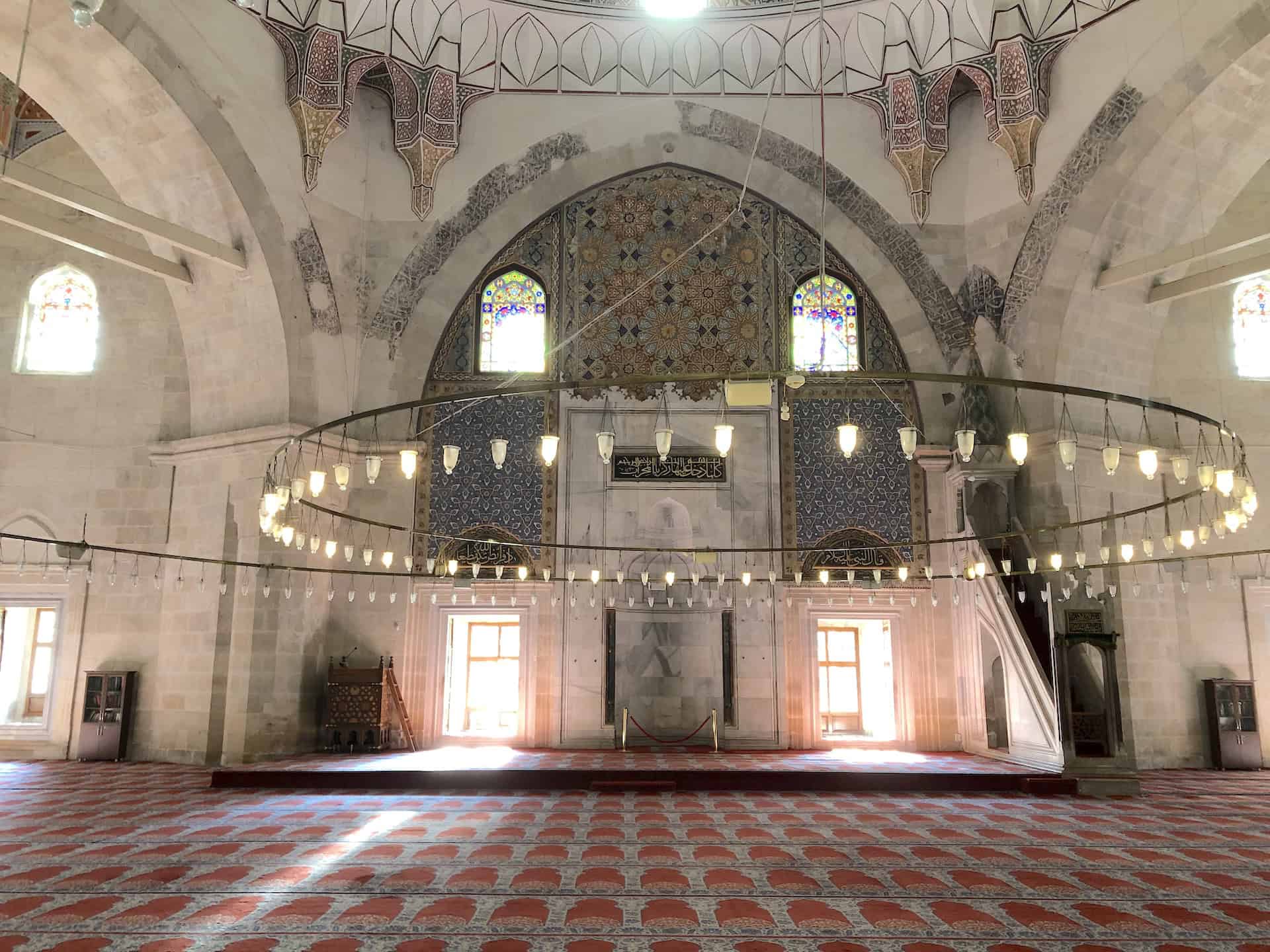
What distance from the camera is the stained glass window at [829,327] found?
1165cm

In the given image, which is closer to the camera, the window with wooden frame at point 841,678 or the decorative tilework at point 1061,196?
the decorative tilework at point 1061,196

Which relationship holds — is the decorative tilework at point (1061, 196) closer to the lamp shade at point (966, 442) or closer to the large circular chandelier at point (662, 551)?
the large circular chandelier at point (662, 551)

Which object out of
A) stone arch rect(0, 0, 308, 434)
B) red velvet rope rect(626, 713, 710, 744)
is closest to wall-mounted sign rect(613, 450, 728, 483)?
red velvet rope rect(626, 713, 710, 744)

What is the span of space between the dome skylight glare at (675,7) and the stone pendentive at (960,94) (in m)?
2.07

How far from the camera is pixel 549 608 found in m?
11.0

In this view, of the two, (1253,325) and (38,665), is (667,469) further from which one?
(38,665)

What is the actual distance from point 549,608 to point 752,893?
6507mm

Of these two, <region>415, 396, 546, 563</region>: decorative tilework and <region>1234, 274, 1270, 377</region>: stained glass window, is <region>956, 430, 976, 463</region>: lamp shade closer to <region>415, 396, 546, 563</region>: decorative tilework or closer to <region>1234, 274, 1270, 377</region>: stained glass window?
<region>415, 396, 546, 563</region>: decorative tilework

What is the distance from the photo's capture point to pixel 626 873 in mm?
5039

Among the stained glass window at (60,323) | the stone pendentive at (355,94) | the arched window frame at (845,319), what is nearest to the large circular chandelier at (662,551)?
the arched window frame at (845,319)

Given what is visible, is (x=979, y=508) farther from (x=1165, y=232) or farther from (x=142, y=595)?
(x=142, y=595)

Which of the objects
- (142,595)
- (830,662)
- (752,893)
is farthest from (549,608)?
(752,893)

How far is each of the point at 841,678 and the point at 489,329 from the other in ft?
21.5

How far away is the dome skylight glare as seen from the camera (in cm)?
1041
